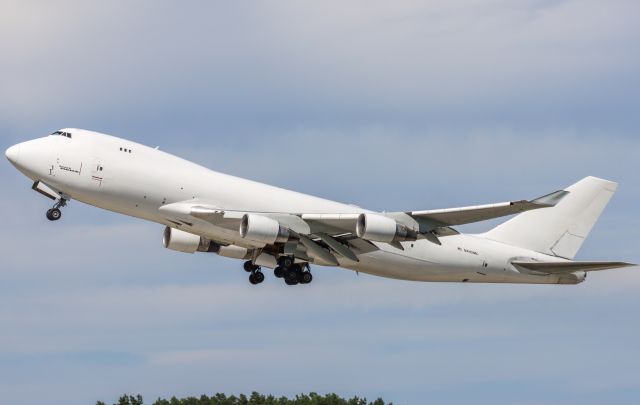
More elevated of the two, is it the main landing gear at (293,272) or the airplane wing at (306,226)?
the airplane wing at (306,226)

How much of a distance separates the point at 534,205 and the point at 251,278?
17119mm

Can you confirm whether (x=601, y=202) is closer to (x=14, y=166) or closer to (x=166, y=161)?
(x=166, y=161)

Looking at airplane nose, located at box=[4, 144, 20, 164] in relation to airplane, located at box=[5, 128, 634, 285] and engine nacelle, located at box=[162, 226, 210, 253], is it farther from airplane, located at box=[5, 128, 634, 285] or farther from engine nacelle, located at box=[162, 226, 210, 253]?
engine nacelle, located at box=[162, 226, 210, 253]

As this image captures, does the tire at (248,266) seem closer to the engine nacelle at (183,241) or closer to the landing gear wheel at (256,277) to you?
the landing gear wheel at (256,277)

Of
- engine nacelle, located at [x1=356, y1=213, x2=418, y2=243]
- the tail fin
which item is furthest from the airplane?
the tail fin

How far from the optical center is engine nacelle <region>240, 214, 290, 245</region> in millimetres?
53781

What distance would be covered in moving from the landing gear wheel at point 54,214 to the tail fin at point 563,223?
70.5 ft

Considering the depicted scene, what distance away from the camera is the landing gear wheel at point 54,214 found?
54969 mm

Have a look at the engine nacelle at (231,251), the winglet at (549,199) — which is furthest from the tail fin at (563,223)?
the winglet at (549,199)

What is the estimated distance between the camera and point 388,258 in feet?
195

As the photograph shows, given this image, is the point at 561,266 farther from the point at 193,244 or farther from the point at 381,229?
the point at 193,244

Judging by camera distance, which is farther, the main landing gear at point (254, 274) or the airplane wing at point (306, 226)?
the main landing gear at point (254, 274)

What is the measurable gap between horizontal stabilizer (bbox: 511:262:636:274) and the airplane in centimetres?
5

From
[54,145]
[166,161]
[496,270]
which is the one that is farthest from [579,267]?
[54,145]
